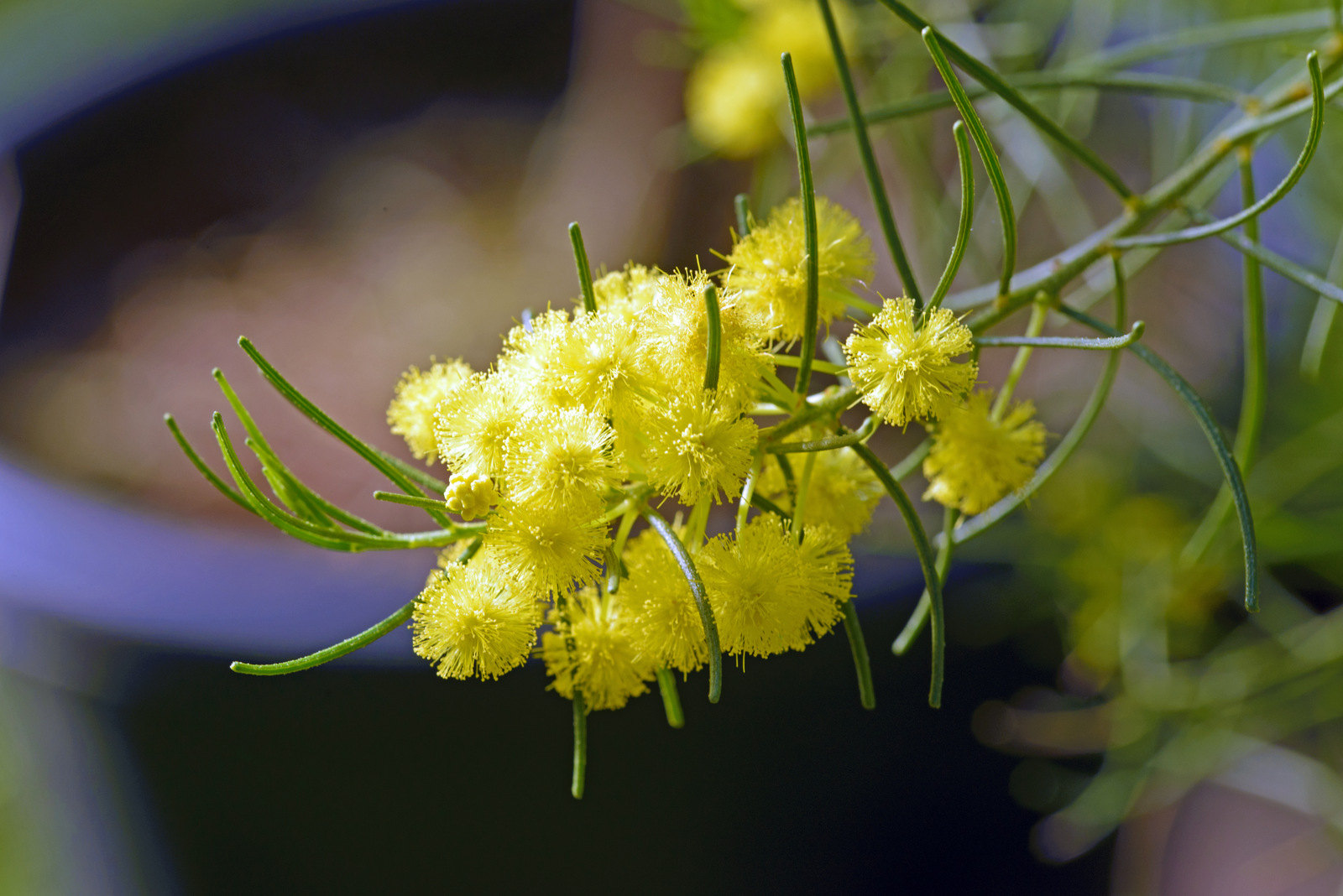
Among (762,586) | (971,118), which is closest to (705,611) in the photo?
(762,586)

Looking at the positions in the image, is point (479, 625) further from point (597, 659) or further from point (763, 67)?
point (763, 67)

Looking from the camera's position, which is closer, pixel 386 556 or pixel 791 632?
pixel 791 632

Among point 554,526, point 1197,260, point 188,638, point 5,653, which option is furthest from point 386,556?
point 1197,260

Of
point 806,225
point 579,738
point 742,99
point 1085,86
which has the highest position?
point 742,99

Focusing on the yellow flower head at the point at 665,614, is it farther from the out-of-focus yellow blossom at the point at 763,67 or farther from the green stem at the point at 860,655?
the out-of-focus yellow blossom at the point at 763,67

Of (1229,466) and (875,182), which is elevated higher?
(875,182)

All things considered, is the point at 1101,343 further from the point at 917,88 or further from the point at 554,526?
the point at 917,88
